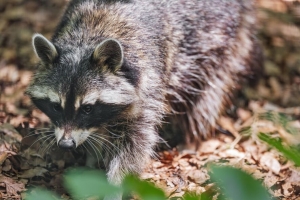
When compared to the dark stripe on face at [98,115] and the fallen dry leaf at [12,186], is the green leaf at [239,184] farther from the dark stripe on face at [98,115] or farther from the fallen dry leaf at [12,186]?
the fallen dry leaf at [12,186]

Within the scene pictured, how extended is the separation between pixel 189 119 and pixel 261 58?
1240 millimetres

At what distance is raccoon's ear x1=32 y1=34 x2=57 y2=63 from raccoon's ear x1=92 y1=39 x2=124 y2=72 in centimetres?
34

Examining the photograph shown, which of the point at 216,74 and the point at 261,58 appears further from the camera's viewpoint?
the point at 261,58

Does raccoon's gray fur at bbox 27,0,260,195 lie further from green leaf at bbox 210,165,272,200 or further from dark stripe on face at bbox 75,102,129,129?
green leaf at bbox 210,165,272,200

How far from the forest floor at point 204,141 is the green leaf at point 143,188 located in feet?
9.82

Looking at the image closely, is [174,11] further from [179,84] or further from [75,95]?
[75,95]

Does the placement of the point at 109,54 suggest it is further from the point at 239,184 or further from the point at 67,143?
the point at 239,184

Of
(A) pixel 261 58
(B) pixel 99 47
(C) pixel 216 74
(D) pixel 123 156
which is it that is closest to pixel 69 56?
(B) pixel 99 47

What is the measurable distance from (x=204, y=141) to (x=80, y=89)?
2.18 metres

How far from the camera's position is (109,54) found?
397 cm

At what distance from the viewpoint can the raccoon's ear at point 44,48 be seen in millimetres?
4027

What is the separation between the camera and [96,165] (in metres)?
4.89

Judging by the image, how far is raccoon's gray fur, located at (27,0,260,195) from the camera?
12.9 ft

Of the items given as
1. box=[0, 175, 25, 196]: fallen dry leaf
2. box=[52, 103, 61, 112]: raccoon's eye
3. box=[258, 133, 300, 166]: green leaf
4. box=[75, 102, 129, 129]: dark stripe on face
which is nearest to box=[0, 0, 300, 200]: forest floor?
box=[0, 175, 25, 196]: fallen dry leaf
